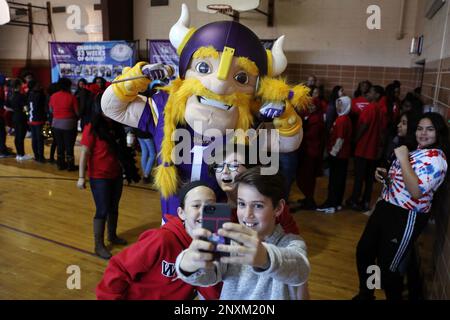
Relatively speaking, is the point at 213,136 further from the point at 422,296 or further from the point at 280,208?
A: the point at 422,296

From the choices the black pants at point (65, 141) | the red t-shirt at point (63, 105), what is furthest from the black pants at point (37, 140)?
the red t-shirt at point (63, 105)

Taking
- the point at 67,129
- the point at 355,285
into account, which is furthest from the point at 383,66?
the point at 67,129

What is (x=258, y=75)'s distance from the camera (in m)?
1.74

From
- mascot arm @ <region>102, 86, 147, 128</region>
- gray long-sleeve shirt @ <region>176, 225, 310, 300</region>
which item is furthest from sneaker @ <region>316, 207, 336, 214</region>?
gray long-sleeve shirt @ <region>176, 225, 310, 300</region>

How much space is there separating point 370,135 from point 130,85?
127 inches

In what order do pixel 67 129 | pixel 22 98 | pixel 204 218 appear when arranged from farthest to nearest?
pixel 22 98
pixel 67 129
pixel 204 218

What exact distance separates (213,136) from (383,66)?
5.95 m

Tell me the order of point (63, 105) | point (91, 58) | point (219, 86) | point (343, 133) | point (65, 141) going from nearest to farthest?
point (219, 86), point (343, 133), point (63, 105), point (65, 141), point (91, 58)

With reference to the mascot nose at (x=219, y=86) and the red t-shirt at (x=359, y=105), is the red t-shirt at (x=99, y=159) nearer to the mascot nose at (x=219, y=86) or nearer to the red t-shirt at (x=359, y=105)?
the mascot nose at (x=219, y=86)

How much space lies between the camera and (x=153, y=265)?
1.32 metres

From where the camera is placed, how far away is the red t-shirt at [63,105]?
17.5 ft

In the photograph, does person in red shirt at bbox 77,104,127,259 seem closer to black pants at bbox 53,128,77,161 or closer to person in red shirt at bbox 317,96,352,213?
person in red shirt at bbox 317,96,352,213

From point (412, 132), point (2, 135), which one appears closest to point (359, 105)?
point (412, 132)

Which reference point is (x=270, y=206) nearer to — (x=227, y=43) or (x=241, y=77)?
(x=241, y=77)
